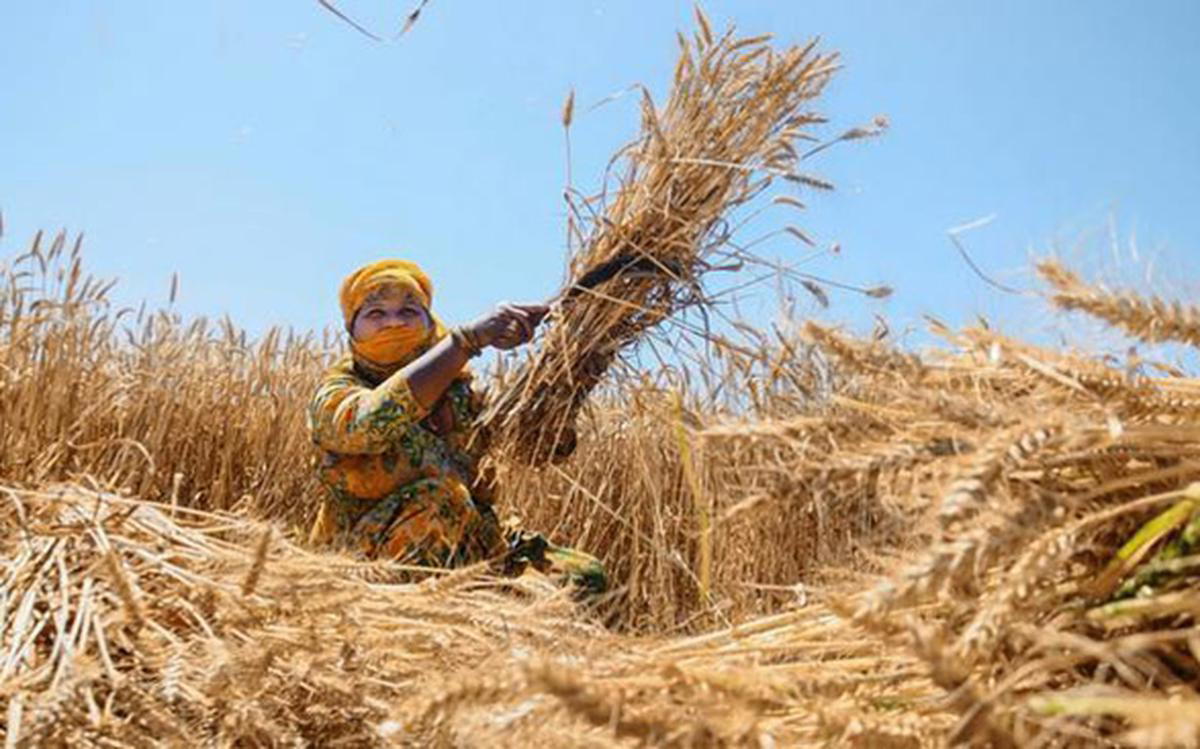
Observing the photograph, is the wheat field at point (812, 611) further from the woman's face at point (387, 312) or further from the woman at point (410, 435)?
the woman's face at point (387, 312)

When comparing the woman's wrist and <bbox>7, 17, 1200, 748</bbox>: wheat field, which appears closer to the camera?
<bbox>7, 17, 1200, 748</bbox>: wheat field

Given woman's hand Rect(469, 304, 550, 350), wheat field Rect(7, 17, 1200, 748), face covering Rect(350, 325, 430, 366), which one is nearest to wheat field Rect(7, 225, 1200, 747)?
wheat field Rect(7, 17, 1200, 748)

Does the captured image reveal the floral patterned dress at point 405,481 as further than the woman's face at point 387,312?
No

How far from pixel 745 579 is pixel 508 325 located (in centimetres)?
91

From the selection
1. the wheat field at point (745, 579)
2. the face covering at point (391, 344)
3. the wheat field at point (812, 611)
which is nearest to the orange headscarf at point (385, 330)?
the face covering at point (391, 344)

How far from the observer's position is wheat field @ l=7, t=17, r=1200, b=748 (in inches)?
27.4

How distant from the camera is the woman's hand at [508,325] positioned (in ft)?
8.11

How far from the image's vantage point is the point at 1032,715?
2.23ft

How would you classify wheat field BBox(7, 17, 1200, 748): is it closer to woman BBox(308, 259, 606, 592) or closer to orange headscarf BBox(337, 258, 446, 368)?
woman BBox(308, 259, 606, 592)

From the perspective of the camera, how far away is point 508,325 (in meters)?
2.49

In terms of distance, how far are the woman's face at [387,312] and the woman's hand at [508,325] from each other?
1.29 ft

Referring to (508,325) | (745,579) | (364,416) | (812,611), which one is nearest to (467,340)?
(508,325)

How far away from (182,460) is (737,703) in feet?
11.8

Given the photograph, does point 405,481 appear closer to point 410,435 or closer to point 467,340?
point 410,435
